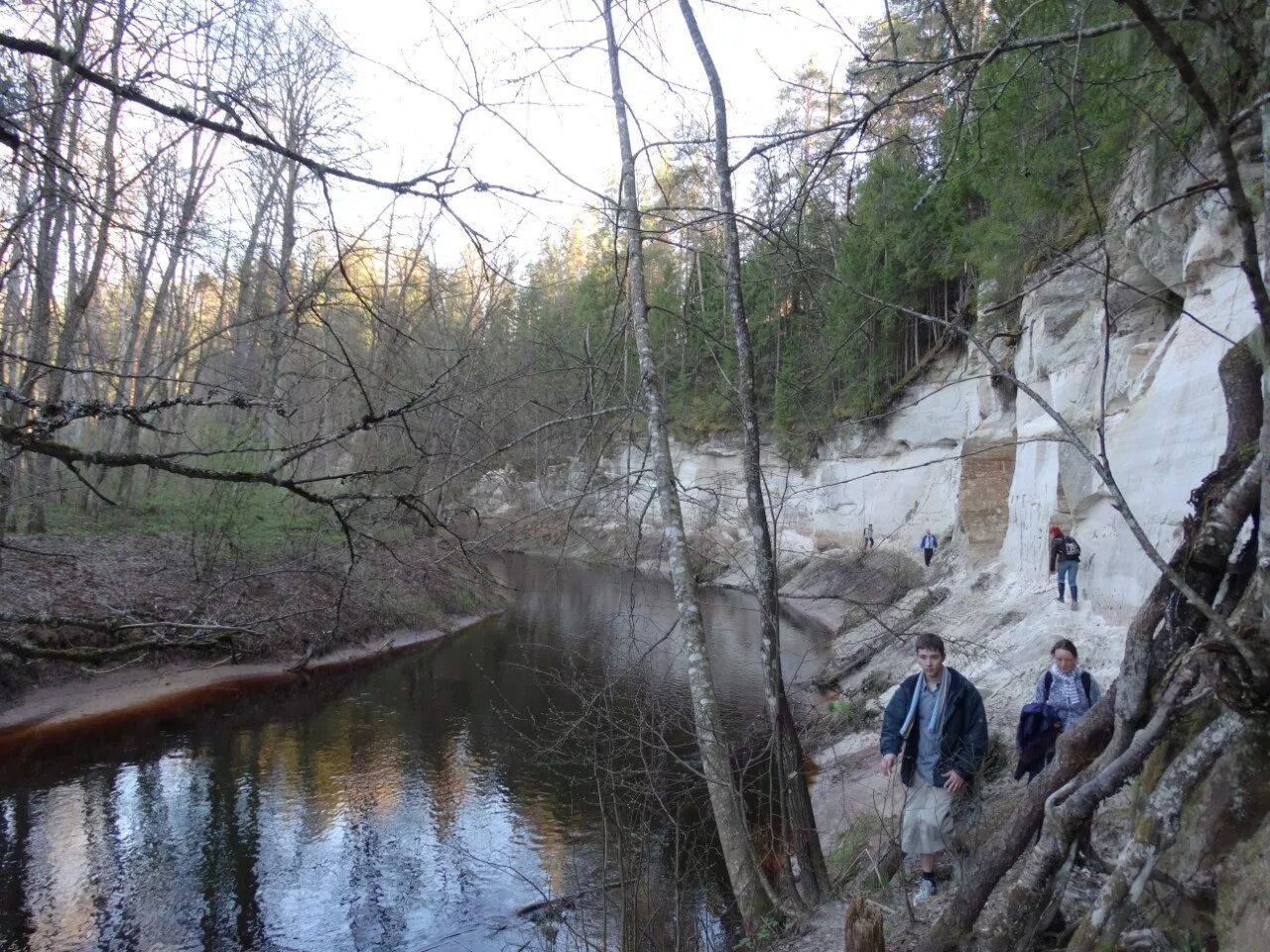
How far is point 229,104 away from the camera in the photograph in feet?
8.35

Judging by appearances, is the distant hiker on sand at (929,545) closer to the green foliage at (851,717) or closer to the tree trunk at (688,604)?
the green foliage at (851,717)

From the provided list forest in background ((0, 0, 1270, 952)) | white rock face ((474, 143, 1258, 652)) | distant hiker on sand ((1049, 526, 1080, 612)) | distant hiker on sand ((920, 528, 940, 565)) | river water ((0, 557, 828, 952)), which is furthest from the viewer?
distant hiker on sand ((920, 528, 940, 565))

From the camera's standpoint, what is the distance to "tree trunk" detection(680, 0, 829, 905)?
5277mm

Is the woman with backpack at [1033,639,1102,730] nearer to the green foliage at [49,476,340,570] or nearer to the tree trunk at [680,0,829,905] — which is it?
the tree trunk at [680,0,829,905]

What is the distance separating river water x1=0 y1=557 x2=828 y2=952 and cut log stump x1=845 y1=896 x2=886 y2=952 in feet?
5.63

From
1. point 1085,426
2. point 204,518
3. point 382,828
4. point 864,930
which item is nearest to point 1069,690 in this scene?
point 864,930

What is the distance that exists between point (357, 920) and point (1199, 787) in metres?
7.34

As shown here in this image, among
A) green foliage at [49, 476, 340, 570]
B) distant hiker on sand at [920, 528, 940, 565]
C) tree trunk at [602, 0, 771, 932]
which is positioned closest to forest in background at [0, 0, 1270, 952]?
tree trunk at [602, 0, 771, 932]

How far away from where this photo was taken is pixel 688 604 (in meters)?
6.08

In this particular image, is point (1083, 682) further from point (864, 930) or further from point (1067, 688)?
point (864, 930)

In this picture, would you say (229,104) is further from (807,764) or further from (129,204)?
(807,764)

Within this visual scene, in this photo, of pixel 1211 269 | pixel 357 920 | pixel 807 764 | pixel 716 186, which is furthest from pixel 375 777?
pixel 1211 269

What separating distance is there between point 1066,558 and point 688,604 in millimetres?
8416

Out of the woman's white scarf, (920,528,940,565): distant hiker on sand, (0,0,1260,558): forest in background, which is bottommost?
(920,528,940,565): distant hiker on sand
